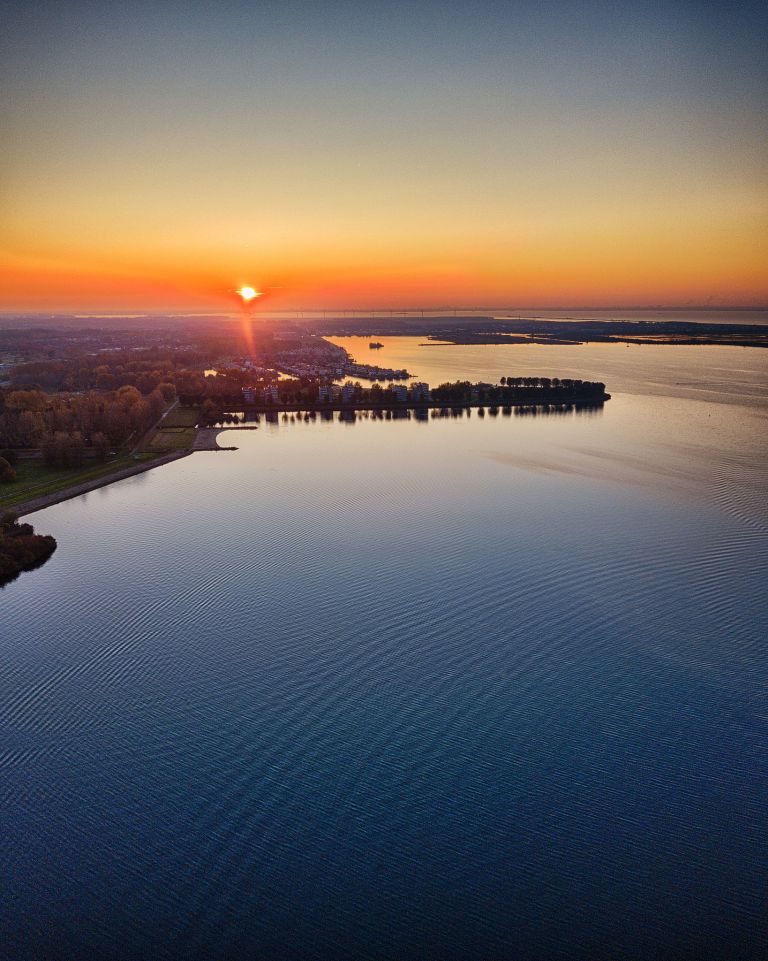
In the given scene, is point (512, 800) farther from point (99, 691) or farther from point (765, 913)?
point (99, 691)

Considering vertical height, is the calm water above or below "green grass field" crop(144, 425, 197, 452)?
above

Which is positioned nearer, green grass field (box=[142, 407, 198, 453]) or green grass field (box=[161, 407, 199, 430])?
green grass field (box=[142, 407, 198, 453])

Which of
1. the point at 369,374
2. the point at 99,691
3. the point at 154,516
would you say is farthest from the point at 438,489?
the point at 369,374

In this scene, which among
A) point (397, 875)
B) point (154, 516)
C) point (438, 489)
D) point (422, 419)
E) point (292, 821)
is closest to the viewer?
point (397, 875)

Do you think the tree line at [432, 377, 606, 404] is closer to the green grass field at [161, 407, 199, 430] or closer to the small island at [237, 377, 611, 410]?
the small island at [237, 377, 611, 410]

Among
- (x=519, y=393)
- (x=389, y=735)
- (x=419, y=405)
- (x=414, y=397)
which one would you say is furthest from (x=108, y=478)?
(x=519, y=393)

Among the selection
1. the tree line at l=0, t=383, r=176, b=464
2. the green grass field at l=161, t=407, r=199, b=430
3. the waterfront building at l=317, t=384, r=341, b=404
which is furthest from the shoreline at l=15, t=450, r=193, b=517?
the waterfront building at l=317, t=384, r=341, b=404

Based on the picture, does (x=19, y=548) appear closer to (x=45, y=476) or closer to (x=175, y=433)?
(x=45, y=476)
